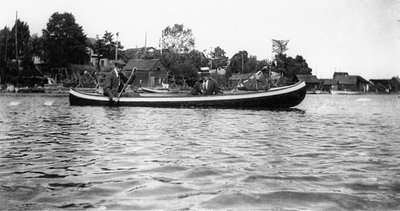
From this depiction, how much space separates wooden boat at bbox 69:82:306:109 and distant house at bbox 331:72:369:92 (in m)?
87.1

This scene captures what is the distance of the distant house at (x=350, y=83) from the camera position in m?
103

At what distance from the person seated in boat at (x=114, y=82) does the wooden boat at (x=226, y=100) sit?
0.44 meters

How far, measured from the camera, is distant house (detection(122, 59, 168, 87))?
65812 mm

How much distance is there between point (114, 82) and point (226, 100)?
5.96 metres

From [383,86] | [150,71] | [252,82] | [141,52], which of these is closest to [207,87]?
[252,82]

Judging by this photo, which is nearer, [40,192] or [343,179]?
[40,192]

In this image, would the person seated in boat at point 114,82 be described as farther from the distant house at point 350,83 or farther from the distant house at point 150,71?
the distant house at point 350,83

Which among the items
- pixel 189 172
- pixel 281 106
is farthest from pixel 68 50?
pixel 189 172

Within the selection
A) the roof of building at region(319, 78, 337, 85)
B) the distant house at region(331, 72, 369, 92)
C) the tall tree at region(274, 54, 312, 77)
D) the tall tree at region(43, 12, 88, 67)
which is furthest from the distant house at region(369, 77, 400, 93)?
the tall tree at region(43, 12, 88, 67)

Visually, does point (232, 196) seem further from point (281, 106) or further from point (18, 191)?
point (281, 106)

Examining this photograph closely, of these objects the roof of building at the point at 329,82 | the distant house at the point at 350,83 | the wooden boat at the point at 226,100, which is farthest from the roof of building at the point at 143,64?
the roof of building at the point at 329,82

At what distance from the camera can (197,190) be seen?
4098 millimetres

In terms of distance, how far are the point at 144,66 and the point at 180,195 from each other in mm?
63552

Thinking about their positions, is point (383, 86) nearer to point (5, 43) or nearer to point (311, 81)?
point (311, 81)
